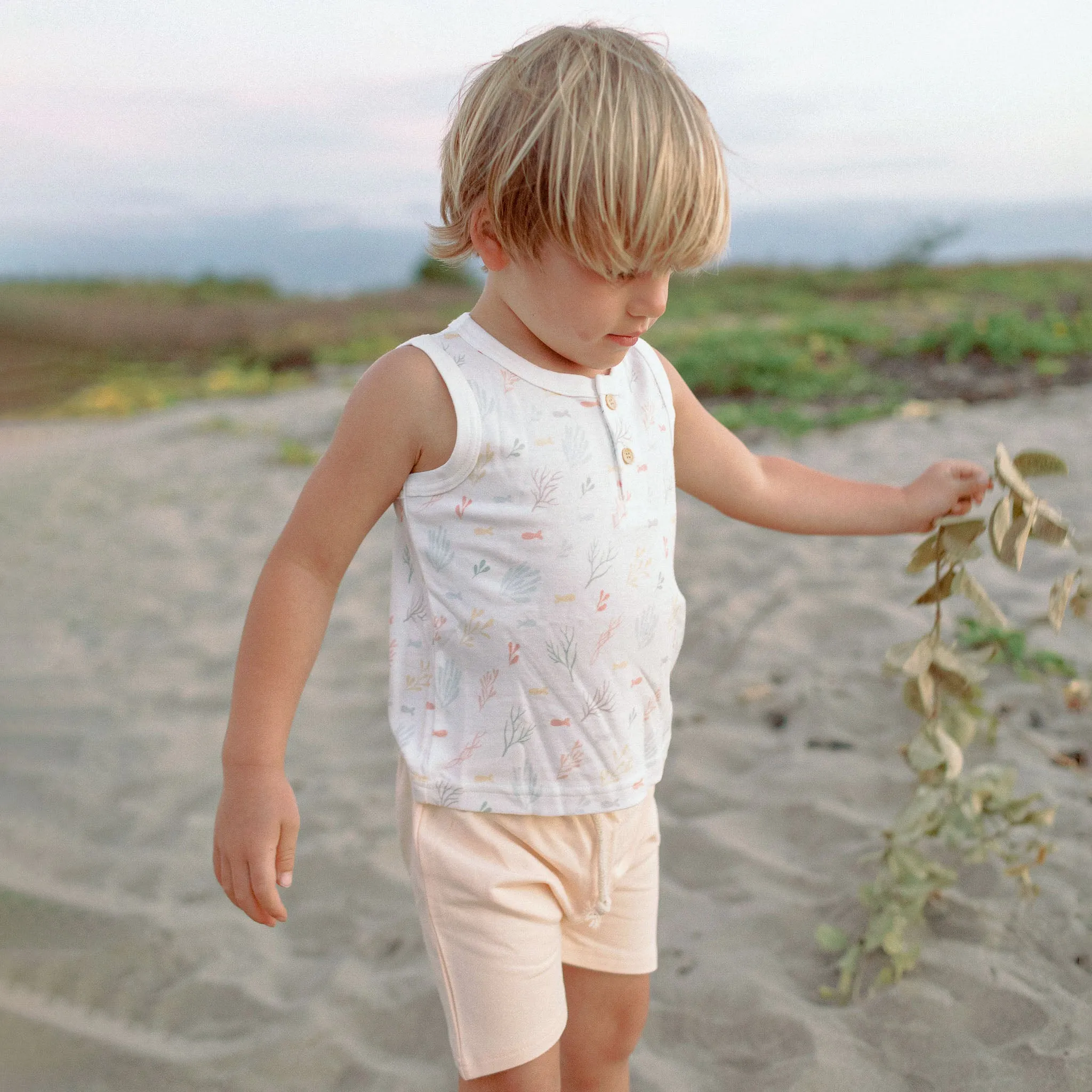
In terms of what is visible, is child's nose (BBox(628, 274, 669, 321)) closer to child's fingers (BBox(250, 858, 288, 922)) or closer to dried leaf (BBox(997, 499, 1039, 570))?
dried leaf (BBox(997, 499, 1039, 570))

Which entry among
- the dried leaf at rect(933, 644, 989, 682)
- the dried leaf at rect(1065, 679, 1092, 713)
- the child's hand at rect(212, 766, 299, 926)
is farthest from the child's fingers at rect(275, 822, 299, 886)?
the dried leaf at rect(1065, 679, 1092, 713)

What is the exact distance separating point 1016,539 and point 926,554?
0.21m

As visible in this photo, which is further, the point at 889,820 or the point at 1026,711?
the point at 1026,711

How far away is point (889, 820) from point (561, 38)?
5.78 feet

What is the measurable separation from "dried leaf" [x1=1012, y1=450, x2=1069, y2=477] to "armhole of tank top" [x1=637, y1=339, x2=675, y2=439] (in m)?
0.49

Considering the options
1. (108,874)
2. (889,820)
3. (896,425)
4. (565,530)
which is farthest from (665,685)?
(896,425)

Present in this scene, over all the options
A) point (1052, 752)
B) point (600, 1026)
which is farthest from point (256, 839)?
point (1052, 752)

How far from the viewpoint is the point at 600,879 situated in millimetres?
1494

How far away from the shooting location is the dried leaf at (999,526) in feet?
4.88

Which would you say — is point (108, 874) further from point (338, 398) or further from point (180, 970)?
point (338, 398)

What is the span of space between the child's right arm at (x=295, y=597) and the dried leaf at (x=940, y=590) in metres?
0.81

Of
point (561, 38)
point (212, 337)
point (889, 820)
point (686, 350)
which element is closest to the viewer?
point (561, 38)

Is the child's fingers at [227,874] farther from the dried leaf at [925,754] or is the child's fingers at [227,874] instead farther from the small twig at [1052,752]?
the small twig at [1052,752]

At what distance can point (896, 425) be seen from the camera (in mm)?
5797
